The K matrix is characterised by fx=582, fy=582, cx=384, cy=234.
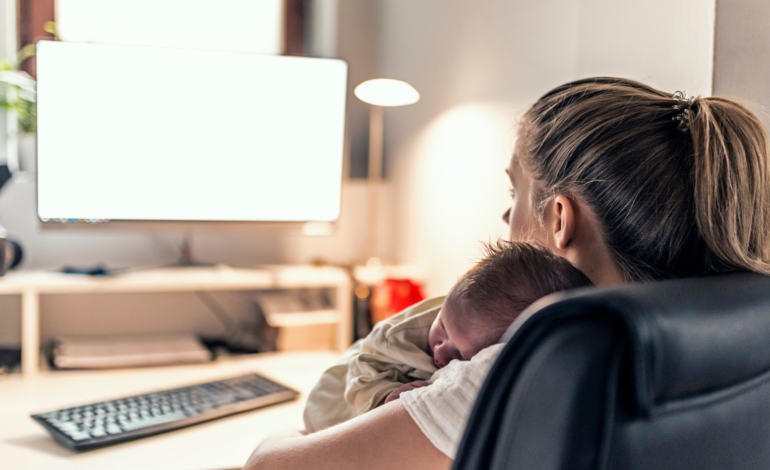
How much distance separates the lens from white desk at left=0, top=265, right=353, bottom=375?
129 cm

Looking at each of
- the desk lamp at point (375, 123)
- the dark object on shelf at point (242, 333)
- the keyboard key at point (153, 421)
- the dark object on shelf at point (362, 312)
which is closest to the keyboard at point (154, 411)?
the keyboard key at point (153, 421)

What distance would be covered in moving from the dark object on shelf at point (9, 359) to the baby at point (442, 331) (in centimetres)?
80

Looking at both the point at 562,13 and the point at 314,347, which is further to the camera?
the point at 314,347

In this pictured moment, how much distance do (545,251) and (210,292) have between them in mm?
1214

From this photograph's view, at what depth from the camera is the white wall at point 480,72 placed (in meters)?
1.00

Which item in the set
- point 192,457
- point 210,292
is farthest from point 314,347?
point 192,457

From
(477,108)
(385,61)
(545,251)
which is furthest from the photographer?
(385,61)

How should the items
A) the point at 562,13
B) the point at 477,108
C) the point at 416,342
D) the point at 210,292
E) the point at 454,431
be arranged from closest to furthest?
the point at 454,431
the point at 416,342
the point at 562,13
the point at 477,108
the point at 210,292

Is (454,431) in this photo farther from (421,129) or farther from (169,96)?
(421,129)

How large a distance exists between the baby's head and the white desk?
891 millimetres

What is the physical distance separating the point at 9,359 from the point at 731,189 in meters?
1.43

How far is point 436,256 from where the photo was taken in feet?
5.63

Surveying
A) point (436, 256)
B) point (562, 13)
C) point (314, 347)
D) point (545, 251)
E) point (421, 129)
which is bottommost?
point (314, 347)

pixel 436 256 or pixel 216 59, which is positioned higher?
pixel 216 59
